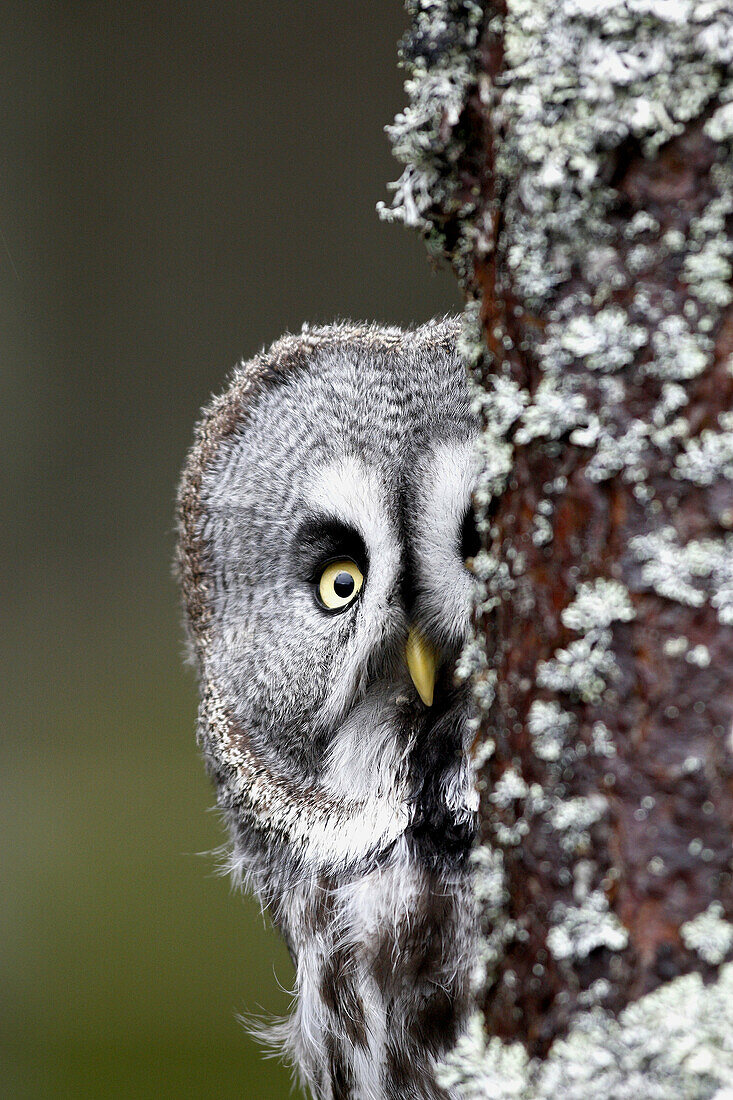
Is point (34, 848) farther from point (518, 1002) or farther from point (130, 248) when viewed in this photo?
point (518, 1002)

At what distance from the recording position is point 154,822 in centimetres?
319

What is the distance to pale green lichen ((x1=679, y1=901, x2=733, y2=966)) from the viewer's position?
49 centimetres

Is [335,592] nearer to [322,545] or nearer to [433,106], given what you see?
[322,545]

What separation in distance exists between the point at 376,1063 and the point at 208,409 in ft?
2.65

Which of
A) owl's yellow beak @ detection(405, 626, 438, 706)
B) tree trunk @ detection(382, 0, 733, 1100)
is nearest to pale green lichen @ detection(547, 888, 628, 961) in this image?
tree trunk @ detection(382, 0, 733, 1100)

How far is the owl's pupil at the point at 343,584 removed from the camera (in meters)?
1.11

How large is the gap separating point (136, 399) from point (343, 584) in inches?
83.9

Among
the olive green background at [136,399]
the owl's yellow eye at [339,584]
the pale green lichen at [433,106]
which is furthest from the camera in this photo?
the olive green background at [136,399]

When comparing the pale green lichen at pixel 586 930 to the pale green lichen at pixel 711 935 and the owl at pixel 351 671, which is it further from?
the owl at pixel 351 671

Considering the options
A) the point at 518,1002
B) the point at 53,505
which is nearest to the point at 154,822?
the point at 53,505

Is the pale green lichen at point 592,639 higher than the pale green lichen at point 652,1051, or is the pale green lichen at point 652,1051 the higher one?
the pale green lichen at point 592,639

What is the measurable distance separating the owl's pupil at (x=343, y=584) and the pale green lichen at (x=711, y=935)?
644 millimetres

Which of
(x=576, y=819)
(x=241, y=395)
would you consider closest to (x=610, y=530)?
(x=576, y=819)

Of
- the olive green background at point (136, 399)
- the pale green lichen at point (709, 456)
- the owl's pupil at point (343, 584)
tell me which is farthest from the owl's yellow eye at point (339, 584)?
the olive green background at point (136, 399)
